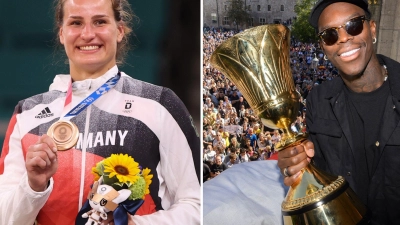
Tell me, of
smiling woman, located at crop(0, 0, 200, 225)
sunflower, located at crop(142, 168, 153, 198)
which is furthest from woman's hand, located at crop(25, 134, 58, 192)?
sunflower, located at crop(142, 168, 153, 198)

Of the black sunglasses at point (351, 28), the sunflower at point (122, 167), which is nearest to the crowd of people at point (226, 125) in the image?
the sunflower at point (122, 167)

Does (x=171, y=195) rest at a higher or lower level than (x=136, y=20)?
lower

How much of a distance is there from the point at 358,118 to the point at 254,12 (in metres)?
1.10

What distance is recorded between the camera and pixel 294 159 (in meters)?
2.57

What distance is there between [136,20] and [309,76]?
1290 millimetres

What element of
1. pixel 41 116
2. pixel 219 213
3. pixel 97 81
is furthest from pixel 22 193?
pixel 219 213

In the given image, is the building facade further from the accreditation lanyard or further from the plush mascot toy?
the plush mascot toy

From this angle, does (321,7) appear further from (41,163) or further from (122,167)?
(41,163)

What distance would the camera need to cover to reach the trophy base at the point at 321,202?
2.51 meters

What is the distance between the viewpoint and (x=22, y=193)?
3.27 meters

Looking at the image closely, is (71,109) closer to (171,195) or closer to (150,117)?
(150,117)

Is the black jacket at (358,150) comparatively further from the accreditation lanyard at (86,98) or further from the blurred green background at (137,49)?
the accreditation lanyard at (86,98)

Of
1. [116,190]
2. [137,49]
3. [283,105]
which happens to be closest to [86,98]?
[137,49]

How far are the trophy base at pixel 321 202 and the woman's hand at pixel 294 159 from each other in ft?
0.11
